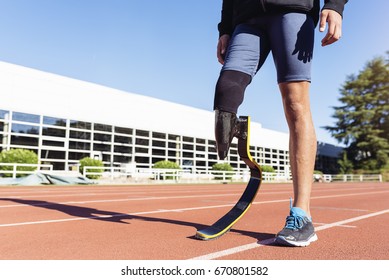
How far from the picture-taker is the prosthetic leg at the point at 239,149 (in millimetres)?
2402

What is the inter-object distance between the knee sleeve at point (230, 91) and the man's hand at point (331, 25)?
62 cm

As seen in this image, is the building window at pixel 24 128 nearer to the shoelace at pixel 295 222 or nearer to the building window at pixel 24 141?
the building window at pixel 24 141

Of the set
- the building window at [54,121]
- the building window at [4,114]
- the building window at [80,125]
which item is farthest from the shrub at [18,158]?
the building window at [80,125]

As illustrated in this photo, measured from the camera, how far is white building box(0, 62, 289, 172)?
751 inches

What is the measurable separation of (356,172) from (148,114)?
3236 cm

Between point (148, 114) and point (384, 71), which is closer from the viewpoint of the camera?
point (148, 114)

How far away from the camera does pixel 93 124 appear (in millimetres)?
22828

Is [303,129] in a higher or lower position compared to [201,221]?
higher

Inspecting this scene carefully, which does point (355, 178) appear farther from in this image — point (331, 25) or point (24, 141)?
point (331, 25)

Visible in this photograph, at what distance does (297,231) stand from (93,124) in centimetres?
2184

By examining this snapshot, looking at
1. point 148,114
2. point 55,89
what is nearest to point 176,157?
point 148,114

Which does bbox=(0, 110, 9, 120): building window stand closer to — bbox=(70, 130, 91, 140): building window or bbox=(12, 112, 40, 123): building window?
bbox=(12, 112, 40, 123): building window

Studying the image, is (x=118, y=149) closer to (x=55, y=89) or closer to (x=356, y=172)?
(x=55, y=89)
